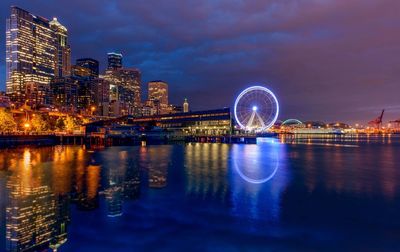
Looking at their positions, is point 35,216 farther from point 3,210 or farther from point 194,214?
point 194,214

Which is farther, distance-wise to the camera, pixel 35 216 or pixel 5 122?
pixel 5 122

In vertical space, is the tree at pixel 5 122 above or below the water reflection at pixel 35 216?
above

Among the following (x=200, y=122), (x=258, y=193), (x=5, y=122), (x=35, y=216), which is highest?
(x=200, y=122)

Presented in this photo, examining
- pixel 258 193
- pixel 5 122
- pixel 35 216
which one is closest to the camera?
pixel 35 216

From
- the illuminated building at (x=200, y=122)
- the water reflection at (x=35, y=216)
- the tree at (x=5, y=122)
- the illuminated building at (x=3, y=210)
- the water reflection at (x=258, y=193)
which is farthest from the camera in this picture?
the illuminated building at (x=200, y=122)

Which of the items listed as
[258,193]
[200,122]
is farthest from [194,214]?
[200,122]

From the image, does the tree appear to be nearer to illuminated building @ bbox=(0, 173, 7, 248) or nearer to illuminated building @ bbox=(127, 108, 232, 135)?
illuminated building @ bbox=(127, 108, 232, 135)

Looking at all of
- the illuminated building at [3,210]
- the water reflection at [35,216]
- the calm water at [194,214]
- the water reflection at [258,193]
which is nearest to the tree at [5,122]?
the calm water at [194,214]

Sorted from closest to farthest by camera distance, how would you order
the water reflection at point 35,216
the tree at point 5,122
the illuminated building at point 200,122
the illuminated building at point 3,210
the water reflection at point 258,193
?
the water reflection at point 35,216 → the illuminated building at point 3,210 → the water reflection at point 258,193 → the tree at point 5,122 → the illuminated building at point 200,122

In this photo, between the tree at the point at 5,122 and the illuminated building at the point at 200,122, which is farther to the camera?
the illuminated building at the point at 200,122

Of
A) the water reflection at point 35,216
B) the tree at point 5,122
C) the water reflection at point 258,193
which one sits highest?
the tree at point 5,122

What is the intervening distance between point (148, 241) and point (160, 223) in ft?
7.31

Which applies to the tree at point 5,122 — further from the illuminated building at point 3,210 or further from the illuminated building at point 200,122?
the illuminated building at point 3,210

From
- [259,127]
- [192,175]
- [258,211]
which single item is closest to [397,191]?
[258,211]
